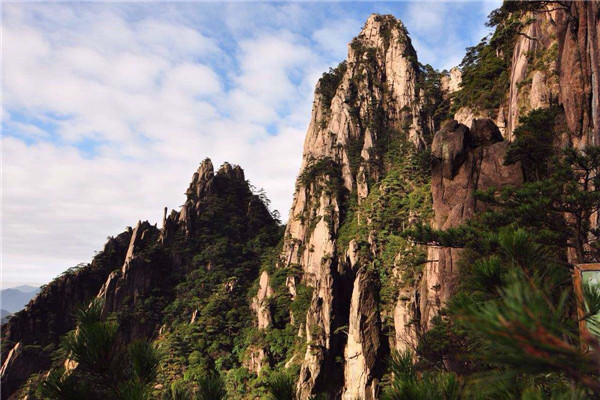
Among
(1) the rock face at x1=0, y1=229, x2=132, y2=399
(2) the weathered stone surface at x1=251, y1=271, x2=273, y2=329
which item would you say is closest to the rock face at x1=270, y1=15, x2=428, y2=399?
(2) the weathered stone surface at x1=251, y1=271, x2=273, y2=329

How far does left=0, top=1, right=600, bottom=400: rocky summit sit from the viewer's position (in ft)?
11.6

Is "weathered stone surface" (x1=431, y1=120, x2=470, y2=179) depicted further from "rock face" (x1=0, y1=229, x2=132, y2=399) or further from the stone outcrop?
"rock face" (x1=0, y1=229, x2=132, y2=399)

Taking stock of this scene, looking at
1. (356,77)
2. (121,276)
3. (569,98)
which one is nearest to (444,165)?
(569,98)

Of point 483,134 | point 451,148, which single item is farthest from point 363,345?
point 483,134

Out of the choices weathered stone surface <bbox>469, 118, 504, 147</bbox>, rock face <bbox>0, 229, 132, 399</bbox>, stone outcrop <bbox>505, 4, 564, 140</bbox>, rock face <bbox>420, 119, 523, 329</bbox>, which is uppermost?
stone outcrop <bbox>505, 4, 564, 140</bbox>

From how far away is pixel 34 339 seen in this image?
4131 cm

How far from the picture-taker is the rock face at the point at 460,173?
57.6 feet

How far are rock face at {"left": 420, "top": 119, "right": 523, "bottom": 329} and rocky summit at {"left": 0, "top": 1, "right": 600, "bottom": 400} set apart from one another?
0.09 metres

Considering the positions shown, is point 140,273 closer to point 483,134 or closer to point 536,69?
point 483,134

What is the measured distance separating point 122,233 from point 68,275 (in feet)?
30.0

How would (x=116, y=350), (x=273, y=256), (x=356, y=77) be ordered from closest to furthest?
(x=116, y=350)
(x=273, y=256)
(x=356, y=77)

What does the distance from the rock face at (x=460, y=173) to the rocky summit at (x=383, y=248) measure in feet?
0.30

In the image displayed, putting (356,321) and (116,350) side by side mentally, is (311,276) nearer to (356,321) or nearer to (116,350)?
(356,321)

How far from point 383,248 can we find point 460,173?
22.4 m
